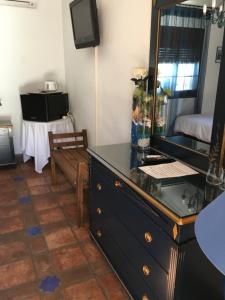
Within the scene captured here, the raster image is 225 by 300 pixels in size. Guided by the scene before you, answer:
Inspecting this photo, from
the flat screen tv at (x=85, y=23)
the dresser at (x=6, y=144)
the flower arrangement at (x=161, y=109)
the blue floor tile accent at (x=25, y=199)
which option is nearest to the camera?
the flower arrangement at (x=161, y=109)

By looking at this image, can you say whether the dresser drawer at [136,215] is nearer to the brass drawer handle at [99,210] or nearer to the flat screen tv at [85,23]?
the brass drawer handle at [99,210]

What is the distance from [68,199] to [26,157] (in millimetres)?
1209

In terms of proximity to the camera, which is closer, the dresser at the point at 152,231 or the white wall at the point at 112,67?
the dresser at the point at 152,231

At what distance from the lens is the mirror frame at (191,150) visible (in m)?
1.32

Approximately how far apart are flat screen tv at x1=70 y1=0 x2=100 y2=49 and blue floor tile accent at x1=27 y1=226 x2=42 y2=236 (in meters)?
1.71

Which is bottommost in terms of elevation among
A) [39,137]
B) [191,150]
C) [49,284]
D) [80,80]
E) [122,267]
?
[49,284]

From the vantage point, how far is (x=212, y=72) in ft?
4.46

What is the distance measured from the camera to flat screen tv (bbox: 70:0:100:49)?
7.52 ft

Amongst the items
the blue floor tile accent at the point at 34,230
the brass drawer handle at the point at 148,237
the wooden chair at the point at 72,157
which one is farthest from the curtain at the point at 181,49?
the blue floor tile accent at the point at 34,230

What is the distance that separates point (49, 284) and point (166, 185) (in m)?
1.04

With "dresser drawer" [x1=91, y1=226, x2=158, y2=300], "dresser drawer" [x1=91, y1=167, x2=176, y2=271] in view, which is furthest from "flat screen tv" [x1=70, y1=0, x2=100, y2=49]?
"dresser drawer" [x1=91, y1=226, x2=158, y2=300]

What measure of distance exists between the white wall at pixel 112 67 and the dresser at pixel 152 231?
734mm

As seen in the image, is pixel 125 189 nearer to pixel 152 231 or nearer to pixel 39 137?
pixel 152 231

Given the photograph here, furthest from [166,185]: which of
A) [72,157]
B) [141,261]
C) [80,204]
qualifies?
[72,157]
